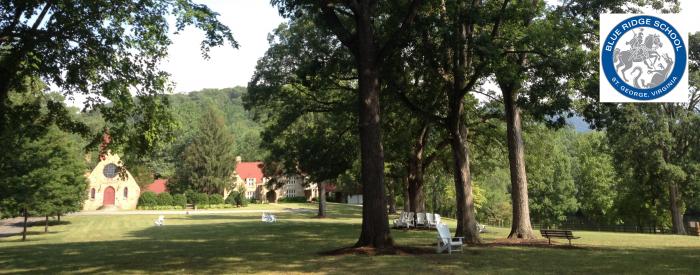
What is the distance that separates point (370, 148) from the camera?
16.2 meters

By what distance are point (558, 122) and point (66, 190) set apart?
30814 millimetres

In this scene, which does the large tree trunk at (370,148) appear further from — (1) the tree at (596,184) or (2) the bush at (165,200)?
(2) the bush at (165,200)

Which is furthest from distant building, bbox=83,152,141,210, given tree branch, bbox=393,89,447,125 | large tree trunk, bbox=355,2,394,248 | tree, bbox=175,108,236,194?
large tree trunk, bbox=355,2,394,248

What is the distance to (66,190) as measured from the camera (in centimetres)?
3481

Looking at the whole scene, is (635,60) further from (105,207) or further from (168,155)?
(168,155)

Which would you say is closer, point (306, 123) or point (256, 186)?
point (306, 123)

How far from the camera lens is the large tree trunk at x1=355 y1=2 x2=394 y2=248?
628 inches

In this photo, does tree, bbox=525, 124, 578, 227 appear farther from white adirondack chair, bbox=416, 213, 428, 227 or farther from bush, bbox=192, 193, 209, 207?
bush, bbox=192, 193, 209, 207

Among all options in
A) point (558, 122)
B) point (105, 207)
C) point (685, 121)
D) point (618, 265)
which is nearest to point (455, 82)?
point (558, 122)

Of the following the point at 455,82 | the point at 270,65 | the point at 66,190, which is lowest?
the point at 66,190

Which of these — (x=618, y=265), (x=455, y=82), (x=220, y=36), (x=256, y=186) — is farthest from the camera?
(x=256, y=186)

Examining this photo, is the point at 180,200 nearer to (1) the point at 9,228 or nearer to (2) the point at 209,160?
(2) the point at 209,160

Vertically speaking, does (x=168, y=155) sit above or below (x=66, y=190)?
above

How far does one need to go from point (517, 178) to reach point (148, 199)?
55.6 m
